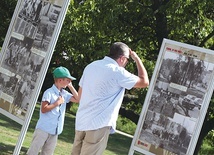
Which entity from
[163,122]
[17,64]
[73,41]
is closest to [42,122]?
[17,64]

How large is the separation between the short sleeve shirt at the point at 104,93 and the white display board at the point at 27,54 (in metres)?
0.98

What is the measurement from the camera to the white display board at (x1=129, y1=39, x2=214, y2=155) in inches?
313

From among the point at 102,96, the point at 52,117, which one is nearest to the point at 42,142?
the point at 52,117

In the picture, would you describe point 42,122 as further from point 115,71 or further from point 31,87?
point 115,71

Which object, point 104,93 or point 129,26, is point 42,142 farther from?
→ point 129,26

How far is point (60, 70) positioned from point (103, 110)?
5.26 ft

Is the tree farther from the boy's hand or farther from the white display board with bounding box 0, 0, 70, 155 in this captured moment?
the boy's hand

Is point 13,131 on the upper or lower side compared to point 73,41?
lower

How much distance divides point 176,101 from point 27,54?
2.06 meters

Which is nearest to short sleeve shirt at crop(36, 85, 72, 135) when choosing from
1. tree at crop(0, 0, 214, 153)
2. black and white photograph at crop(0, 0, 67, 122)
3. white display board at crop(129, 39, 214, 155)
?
black and white photograph at crop(0, 0, 67, 122)

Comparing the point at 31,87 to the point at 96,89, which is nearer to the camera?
the point at 96,89

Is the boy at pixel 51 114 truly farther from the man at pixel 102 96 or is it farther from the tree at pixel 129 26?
the tree at pixel 129 26

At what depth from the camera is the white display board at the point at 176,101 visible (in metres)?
7.96

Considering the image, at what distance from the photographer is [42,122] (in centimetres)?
841
